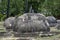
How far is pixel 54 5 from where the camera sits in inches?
912

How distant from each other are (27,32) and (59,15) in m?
17.4

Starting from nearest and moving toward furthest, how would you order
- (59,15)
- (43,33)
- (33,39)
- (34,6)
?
(33,39), (43,33), (59,15), (34,6)

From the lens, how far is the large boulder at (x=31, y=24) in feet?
19.8

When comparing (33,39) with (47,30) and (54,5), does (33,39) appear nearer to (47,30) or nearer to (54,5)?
(47,30)

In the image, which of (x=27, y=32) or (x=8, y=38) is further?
(x=27, y=32)

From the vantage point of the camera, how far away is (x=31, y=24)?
19.9 feet

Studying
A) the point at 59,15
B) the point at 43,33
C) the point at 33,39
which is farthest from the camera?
the point at 59,15

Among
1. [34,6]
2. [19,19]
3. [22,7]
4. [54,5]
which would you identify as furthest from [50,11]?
[19,19]

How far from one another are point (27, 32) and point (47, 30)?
0.59 metres

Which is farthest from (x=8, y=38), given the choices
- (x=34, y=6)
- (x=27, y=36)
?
(x=34, y=6)

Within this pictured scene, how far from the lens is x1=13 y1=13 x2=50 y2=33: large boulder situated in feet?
19.8

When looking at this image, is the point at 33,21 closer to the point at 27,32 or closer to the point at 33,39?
the point at 27,32

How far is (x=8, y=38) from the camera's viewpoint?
219 inches

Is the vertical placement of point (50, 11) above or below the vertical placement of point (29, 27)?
below
